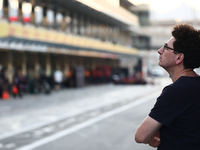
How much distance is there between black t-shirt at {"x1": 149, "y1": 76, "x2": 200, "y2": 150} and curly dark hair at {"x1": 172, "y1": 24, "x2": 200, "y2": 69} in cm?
15

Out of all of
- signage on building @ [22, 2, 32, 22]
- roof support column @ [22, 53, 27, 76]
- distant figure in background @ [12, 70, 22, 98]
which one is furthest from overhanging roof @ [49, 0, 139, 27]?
distant figure in background @ [12, 70, 22, 98]

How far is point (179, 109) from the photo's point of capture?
1962 mm

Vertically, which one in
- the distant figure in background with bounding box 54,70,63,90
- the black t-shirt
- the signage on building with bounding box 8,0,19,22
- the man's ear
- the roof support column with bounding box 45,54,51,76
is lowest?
the distant figure in background with bounding box 54,70,63,90

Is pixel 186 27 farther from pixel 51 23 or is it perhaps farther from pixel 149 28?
pixel 149 28

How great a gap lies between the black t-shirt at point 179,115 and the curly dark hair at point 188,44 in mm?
147

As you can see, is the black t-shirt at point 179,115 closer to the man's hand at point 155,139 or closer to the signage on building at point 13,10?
the man's hand at point 155,139

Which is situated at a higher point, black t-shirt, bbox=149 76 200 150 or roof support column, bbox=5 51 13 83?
black t-shirt, bbox=149 76 200 150

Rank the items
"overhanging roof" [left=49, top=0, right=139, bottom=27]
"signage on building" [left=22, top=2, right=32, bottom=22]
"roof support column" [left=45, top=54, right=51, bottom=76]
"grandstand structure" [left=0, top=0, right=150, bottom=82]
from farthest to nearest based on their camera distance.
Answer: "roof support column" [left=45, top=54, right=51, bottom=76] < "overhanging roof" [left=49, top=0, right=139, bottom=27] < "signage on building" [left=22, top=2, right=32, bottom=22] < "grandstand structure" [left=0, top=0, right=150, bottom=82]

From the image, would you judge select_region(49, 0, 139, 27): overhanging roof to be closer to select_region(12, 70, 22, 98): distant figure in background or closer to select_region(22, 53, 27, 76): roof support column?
select_region(22, 53, 27, 76): roof support column

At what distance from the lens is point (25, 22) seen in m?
24.2

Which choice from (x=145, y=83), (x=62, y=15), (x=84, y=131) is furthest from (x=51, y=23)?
(x=84, y=131)

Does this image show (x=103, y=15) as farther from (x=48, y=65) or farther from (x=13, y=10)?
(x=13, y=10)

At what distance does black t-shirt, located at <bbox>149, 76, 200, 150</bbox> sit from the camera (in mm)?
1954

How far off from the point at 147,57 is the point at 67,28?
3340cm
